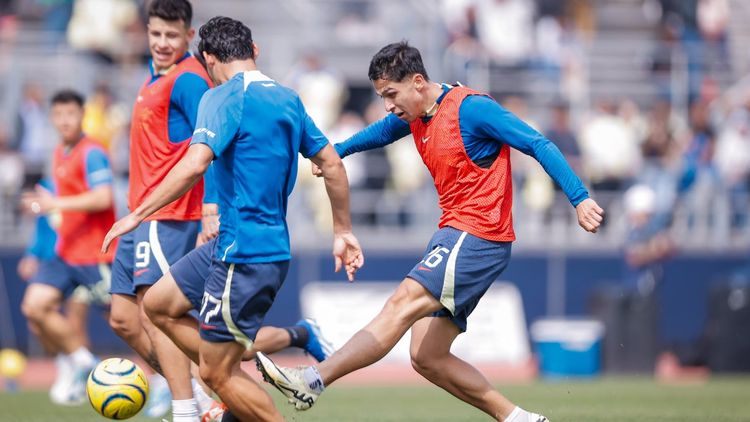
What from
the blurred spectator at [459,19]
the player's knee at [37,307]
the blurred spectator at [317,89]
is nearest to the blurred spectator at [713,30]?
the blurred spectator at [459,19]

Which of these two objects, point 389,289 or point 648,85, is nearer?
point 389,289

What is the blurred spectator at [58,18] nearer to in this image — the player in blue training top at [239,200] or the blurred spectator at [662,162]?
the blurred spectator at [662,162]

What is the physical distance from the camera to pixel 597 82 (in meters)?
21.7

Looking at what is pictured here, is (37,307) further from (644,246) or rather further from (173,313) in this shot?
(644,246)

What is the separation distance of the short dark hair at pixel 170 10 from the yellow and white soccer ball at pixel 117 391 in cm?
250

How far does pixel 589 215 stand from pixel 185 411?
2.88 meters

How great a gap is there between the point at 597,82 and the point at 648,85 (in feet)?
3.19

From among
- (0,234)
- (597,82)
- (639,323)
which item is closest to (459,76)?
(597,82)

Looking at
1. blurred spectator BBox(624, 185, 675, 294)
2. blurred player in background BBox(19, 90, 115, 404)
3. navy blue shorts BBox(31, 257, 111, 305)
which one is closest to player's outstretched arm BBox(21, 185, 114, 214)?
blurred player in background BBox(19, 90, 115, 404)

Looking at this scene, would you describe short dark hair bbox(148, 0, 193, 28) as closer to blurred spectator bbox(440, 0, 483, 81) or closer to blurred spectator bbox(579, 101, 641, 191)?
blurred spectator bbox(440, 0, 483, 81)

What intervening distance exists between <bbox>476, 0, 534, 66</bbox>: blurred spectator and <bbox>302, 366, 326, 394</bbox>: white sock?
13986mm

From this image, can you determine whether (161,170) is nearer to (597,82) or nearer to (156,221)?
(156,221)

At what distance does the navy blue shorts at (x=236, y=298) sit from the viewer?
6637 millimetres

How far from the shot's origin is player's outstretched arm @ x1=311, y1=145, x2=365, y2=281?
7.07 meters
